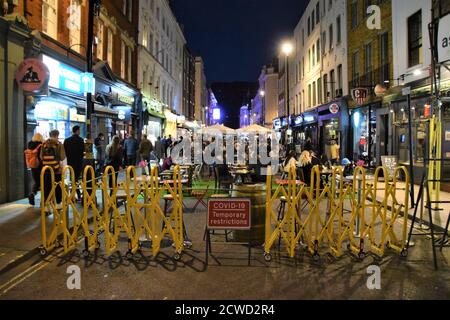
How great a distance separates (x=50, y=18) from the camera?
14102 millimetres

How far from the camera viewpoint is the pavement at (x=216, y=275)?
4.90 metres

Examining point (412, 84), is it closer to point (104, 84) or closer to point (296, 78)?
point (104, 84)

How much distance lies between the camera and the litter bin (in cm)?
702

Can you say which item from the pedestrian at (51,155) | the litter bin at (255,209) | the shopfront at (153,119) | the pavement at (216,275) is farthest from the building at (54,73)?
the litter bin at (255,209)

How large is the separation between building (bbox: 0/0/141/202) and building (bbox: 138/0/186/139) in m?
5.66

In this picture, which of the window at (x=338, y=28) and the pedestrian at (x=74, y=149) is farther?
the window at (x=338, y=28)

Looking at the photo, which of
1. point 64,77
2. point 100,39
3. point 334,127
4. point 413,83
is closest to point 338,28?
point 334,127

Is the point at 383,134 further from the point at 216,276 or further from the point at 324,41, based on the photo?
the point at 216,276

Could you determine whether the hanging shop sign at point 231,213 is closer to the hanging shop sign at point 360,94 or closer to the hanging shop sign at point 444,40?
the hanging shop sign at point 444,40

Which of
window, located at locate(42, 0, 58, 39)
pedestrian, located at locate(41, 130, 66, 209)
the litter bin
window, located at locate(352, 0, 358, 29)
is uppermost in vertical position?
window, located at locate(352, 0, 358, 29)

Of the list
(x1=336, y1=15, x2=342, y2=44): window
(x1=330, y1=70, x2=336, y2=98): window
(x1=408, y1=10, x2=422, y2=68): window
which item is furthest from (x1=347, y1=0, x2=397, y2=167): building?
(x1=330, y1=70, x2=336, y2=98): window

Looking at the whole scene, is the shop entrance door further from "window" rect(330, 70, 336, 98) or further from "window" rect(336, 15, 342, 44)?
"window" rect(336, 15, 342, 44)

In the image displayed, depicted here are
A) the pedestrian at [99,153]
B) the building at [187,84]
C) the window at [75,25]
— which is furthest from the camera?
the building at [187,84]

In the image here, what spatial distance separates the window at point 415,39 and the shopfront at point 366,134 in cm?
330
